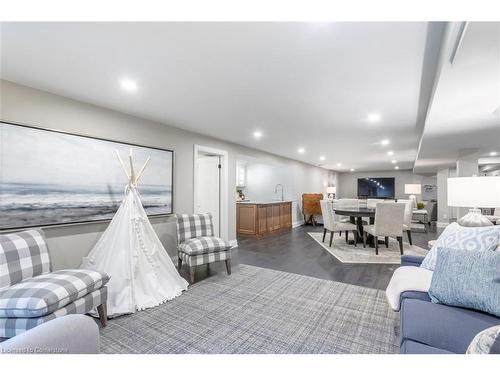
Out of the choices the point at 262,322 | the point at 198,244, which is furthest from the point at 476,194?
the point at 198,244

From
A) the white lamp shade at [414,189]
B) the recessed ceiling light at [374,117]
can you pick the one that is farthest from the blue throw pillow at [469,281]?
the white lamp shade at [414,189]

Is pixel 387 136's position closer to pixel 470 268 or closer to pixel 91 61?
pixel 470 268

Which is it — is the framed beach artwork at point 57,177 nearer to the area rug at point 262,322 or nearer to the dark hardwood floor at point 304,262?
the area rug at point 262,322

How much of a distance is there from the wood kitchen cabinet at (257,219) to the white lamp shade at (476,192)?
4.08 m

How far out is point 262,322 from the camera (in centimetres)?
211

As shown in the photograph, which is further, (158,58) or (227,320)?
(227,320)

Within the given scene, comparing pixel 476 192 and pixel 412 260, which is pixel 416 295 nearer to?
pixel 412 260

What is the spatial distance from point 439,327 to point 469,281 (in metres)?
0.38

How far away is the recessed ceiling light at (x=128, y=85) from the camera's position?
7.22ft

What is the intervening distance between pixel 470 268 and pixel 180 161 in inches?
141

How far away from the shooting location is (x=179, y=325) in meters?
2.07

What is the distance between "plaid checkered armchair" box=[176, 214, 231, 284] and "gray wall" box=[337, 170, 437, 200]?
10.1 m

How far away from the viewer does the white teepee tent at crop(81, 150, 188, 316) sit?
2.34m
